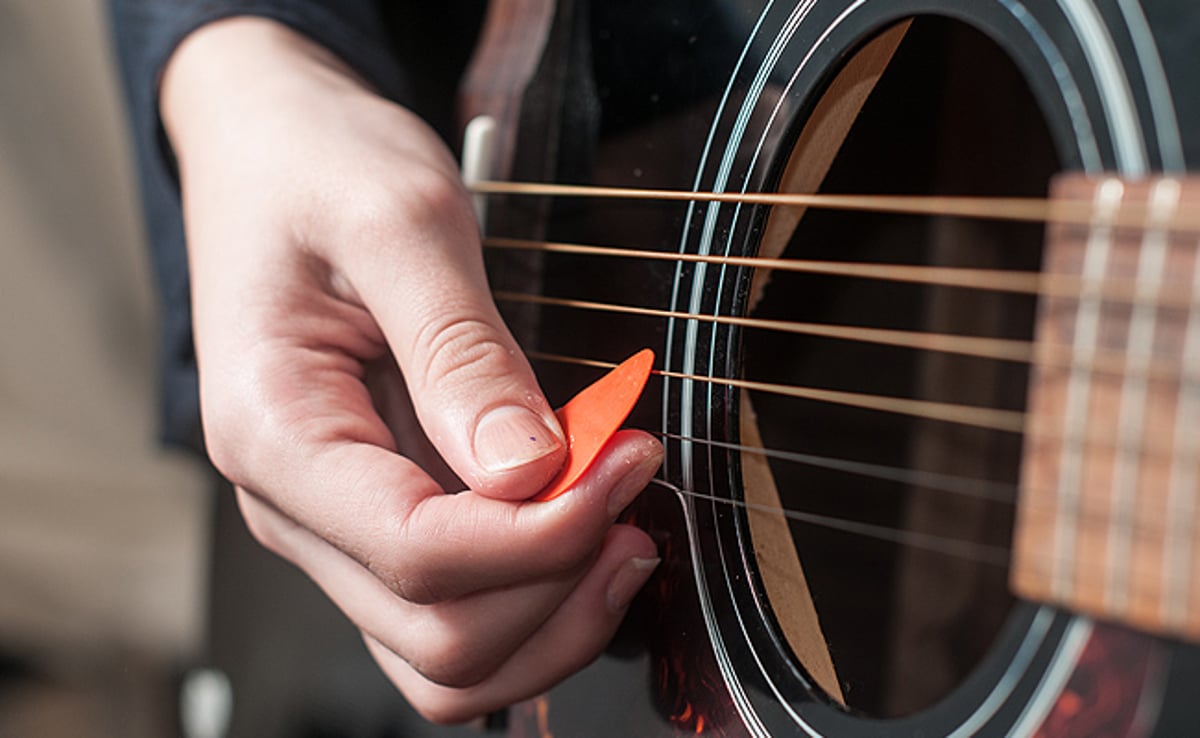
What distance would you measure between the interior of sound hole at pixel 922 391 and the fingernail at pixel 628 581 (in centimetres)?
21

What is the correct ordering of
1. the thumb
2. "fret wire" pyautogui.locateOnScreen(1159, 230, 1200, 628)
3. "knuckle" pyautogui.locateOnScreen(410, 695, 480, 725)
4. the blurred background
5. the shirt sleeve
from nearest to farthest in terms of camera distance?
"fret wire" pyautogui.locateOnScreen(1159, 230, 1200, 628) < the thumb < "knuckle" pyautogui.locateOnScreen(410, 695, 480, 725) < the shirt sleeve < the blurred background

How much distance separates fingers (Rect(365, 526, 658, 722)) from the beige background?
1.88 ft

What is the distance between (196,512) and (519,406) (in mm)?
884

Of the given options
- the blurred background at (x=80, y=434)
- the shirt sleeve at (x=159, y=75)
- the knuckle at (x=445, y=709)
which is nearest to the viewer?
the knuckle at (x=445, y=709)

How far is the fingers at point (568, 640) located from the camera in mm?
452

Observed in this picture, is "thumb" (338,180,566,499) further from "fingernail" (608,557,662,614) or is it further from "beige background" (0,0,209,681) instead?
"beige background" (0,0,209,681)

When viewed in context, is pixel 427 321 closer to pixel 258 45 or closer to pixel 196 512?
pixel 258 45

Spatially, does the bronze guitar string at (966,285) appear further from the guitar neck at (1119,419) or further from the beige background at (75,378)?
the beige background at (75,378)

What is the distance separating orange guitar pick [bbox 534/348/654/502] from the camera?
383mm

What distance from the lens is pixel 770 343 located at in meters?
0.56

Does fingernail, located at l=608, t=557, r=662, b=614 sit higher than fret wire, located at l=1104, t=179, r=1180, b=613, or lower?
lower

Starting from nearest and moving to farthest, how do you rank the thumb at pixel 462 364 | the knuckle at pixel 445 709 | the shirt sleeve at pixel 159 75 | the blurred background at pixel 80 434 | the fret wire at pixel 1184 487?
the fret wire at pixel 1184 487, the thumb at pixel 462 364, the knuckle at pixel 445 709, the shirt sleeve at pixel 159 75, the blurred background at pixel 80 434

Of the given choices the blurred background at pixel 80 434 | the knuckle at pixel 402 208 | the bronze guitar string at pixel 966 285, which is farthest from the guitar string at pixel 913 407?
the blurred background at pixel 80 434

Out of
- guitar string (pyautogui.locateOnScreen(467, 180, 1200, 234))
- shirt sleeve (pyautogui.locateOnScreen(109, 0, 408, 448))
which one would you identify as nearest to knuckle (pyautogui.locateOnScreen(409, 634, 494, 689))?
guitar string (pyautogui.locateOnScreen(467, 180, 1200, 234))
